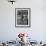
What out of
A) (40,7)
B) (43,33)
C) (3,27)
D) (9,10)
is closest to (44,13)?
(40,7)

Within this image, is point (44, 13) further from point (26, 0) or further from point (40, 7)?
point (26, 0)

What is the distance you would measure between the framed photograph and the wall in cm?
12

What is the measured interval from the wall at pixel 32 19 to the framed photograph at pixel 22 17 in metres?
0.12

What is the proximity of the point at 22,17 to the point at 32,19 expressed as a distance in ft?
1.36

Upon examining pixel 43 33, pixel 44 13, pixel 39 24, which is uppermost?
pixel 44 13

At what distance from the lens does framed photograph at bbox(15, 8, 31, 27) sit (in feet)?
18.2

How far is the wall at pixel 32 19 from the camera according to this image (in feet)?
18.1

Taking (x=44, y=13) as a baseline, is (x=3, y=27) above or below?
below

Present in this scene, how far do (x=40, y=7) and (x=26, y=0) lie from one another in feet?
2.06

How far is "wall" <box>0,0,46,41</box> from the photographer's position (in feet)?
18.1

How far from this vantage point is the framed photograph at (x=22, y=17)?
554 centimetres

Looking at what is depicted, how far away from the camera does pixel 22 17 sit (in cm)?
557

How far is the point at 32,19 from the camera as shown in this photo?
5.53 metres

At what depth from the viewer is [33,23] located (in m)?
5.53
